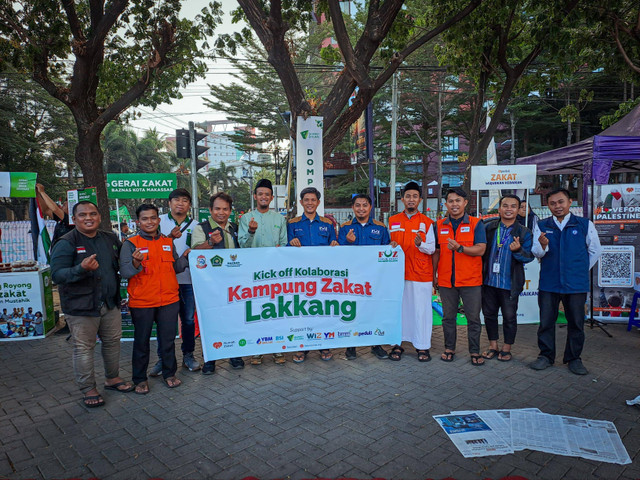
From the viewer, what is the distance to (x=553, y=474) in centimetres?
271

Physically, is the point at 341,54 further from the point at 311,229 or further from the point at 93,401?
Answer: the point at 93,401

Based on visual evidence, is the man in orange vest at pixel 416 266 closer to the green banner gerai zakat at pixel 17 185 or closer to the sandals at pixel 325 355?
the sandals at pixel 325 355

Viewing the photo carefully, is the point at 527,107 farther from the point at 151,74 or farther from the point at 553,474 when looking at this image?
the point at 553,474

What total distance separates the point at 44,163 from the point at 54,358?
26029mm

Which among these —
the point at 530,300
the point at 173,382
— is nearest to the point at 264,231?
the point at 173,382

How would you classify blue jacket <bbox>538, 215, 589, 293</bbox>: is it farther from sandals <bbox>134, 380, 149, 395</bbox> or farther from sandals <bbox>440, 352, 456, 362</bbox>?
sandals <bbox>134, 380, 149, 395</bbox>

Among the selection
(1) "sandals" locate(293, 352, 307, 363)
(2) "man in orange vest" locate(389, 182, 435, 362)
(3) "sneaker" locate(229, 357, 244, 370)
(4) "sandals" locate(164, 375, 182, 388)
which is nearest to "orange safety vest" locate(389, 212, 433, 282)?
(2) "man in orange vest" locate(389, 182, 435, 362)

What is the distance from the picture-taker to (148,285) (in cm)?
398

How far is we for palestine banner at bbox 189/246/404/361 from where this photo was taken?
4.46 metres

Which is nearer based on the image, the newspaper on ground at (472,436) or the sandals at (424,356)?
the newspaper on ground at (472,436)

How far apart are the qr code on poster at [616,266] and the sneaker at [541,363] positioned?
8.74ft

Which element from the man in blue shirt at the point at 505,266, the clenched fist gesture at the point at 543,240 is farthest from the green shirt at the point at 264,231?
the clenched fist gesture at the point at 543,240

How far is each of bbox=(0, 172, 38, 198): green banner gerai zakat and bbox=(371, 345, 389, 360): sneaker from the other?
530cm

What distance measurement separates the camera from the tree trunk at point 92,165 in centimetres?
804
